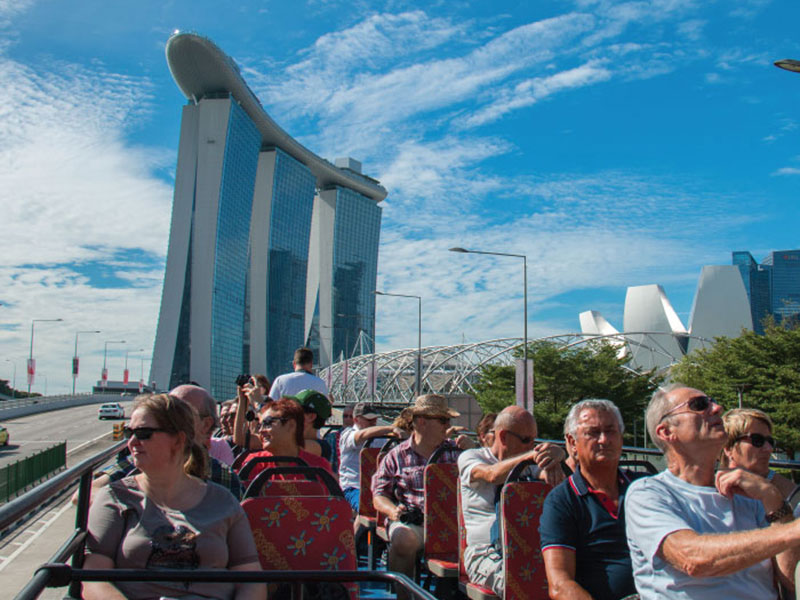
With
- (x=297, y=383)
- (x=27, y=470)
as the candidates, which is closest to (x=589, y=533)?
(x=297, y=383)

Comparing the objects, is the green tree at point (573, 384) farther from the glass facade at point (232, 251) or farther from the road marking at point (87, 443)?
the glass facade at point (232, 251)

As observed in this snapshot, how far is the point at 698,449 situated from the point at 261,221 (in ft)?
420

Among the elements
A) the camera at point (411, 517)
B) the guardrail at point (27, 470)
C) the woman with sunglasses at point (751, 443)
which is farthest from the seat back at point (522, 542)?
the guardrail at point (27, 470)

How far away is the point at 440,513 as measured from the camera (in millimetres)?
5496

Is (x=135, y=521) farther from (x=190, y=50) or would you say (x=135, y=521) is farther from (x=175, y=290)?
(x=190, y=50)

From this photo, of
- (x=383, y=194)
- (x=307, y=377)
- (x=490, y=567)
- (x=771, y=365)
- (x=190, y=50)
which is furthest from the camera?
(x=383, y=194)

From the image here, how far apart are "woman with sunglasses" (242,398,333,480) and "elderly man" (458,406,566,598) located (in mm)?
1026

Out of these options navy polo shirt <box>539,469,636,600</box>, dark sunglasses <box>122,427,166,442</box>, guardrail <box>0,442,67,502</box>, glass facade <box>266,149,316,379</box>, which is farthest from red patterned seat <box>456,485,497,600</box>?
glass facade <box>266,149,316,379</box>

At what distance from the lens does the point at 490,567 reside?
4586 millimetres

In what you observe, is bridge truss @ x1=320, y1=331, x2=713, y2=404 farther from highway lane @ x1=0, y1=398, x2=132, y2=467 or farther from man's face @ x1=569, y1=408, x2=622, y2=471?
man's face @ x1=569, y1=408, x2=622, y2=471

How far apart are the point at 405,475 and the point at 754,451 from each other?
9.07 feet

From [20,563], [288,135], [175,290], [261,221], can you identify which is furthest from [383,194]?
[20,563]

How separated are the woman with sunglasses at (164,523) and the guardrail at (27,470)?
16009 mm

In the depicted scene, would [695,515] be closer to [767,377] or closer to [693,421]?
[693,421]
